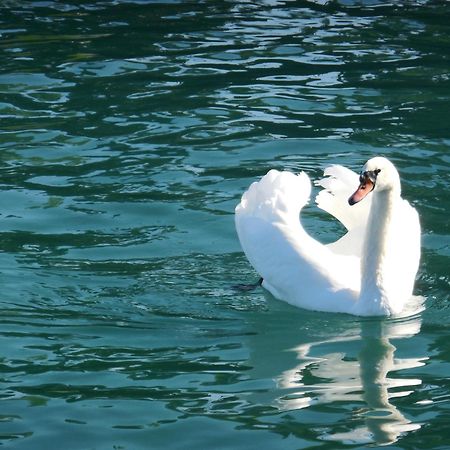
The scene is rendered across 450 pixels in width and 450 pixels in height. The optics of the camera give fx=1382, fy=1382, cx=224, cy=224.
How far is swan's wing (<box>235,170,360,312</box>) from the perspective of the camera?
9.82 meters

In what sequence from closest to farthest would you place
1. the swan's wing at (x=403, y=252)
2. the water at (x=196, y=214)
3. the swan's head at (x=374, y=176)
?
the water at (x=196, y=214) < the swan's head at (x=374, y=176) < the swan's wing at (x=403, y=252)

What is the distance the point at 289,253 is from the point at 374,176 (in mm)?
971

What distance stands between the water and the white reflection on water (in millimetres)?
19

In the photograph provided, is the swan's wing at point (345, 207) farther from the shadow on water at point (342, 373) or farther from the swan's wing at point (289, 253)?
the shadow on water at point (342, 373)

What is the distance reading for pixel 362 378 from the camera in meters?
8.70

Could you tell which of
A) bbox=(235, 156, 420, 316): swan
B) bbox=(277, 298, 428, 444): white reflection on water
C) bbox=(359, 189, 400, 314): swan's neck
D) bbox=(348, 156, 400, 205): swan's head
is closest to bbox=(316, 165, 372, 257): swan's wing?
bbox=(235, 156, 420, 316): swan

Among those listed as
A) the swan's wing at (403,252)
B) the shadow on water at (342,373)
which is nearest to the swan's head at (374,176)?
the swan's wing at (403,252)

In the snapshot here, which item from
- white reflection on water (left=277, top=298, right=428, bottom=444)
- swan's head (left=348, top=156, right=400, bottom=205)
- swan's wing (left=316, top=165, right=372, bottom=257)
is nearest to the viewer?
white reflection on water (left=277, top=298, right=428, bottom=444)

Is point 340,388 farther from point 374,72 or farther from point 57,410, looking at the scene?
point 374,72

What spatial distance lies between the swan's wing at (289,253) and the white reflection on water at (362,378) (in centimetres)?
39

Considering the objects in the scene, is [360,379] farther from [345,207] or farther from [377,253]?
[345,207]

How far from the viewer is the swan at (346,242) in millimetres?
9703

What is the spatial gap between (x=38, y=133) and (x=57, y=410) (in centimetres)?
623

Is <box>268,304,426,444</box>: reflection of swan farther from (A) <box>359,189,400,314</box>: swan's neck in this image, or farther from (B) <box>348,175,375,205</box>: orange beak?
(B) <box>348,175,375,205</box>: orange beak
